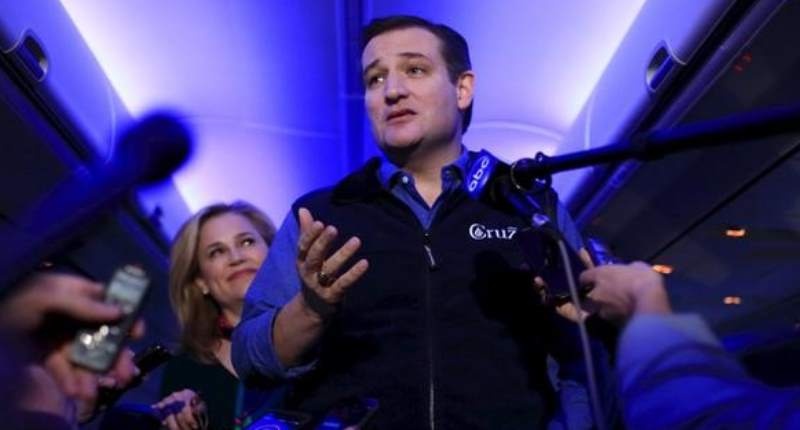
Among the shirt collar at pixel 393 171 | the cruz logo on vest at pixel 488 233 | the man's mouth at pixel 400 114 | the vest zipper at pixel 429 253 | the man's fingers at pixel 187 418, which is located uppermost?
the man's mouth at pixel 400 114

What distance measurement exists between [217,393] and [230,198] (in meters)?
2.37

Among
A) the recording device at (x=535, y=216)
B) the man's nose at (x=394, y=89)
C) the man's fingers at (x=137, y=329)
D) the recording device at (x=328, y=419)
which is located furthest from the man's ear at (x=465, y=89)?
the man's fingers at (x=137, y=329)

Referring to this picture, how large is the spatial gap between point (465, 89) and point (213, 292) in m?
1.33

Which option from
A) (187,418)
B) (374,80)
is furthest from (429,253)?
(187,418)

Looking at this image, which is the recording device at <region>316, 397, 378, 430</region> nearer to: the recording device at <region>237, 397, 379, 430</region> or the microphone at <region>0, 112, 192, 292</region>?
the recording device at <region>237, 397, 379, 430</region>

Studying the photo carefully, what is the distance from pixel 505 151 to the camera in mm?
3537

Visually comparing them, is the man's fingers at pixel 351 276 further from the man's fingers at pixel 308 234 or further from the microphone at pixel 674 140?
the microphone at pixel 674 140

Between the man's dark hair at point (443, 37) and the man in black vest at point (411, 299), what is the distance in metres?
0.06

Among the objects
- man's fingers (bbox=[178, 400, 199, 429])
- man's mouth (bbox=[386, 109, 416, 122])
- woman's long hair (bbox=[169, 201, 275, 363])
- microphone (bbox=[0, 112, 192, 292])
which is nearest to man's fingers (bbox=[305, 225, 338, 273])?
microphone (bbox=[0, 112, 192, 292])

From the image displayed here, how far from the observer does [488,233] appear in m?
1.41

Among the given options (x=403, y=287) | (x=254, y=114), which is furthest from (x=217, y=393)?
(x=254, y=114)

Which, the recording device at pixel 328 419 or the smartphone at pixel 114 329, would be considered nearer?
the smartphone at pixel 114 329

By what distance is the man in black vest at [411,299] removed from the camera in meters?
1.23

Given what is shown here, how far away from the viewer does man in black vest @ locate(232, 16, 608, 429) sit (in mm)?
1226
